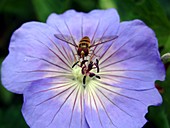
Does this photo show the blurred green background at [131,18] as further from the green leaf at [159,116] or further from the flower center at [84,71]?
the flower center at [84,71]

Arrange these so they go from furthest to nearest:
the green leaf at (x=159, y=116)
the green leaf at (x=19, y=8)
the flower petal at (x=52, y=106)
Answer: the green leaf at (x=19, y=8)
the green leaf at (x=159, y=116)
the flower petal at (x=52, y=106)

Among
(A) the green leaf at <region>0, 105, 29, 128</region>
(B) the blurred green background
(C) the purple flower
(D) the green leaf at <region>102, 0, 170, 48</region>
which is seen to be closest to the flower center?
(C) the purple flower

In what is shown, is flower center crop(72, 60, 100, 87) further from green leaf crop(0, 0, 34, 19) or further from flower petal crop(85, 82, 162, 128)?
green leaf crop(0, 0, 34, 19)

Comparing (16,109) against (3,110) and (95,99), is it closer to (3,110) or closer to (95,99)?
(3,110)

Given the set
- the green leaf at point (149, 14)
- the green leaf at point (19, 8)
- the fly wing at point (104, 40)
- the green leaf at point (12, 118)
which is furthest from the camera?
the green leaf at point (19, 8)

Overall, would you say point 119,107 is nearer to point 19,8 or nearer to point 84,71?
point 84,71

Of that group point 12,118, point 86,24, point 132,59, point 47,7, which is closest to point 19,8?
point 47,7

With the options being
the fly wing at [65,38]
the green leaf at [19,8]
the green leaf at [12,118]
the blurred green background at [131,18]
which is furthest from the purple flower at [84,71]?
the green leaf at [19,8]
